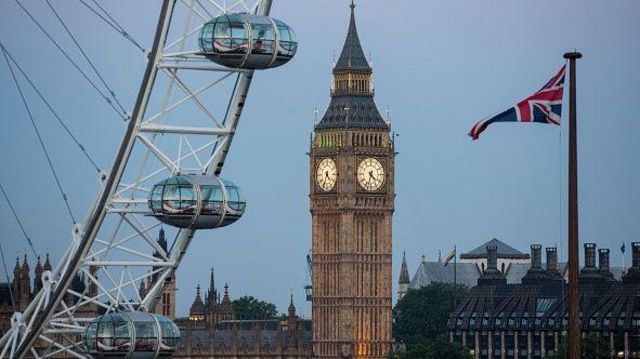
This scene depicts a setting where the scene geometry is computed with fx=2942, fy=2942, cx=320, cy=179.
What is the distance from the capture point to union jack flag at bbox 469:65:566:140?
73500 millimetres

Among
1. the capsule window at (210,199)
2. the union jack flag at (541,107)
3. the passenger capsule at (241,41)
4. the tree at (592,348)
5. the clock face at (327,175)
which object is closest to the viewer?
the union jack flag at (541,107)

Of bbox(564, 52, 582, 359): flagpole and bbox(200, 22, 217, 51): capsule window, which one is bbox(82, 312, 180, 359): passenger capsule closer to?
bbox(200, 22, 217, 51): capsule window

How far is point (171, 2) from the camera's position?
278ft

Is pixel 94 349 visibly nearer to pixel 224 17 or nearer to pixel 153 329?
pixel 153 329

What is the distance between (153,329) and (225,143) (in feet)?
19.7

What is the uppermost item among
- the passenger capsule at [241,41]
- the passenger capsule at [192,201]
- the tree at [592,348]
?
the passenger capsule at [241,41]

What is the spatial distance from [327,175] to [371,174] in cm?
306

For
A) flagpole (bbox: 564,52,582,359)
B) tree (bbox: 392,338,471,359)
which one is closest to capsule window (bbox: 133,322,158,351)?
flagpole (bbox: 564,52,582,359)

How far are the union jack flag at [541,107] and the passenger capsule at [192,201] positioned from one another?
16144 mm

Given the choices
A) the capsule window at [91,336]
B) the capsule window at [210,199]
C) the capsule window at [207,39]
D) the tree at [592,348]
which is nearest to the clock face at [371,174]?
the tree at [592,348]

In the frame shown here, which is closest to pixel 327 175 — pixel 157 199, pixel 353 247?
pixel 353 247

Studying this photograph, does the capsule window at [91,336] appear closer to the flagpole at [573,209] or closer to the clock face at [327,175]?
the flagpole at [573,209]

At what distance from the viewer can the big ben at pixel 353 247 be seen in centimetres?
19625

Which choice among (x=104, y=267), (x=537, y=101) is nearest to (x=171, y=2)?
(x=104, y=267)
